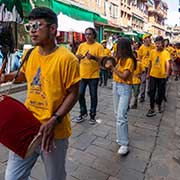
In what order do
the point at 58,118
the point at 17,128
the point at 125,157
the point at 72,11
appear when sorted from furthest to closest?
the point at 72,11, the point at 125,157, the point at 58,118, the point at 17,128

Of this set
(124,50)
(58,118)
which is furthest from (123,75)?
(58,118)

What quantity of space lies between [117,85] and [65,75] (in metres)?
1.99

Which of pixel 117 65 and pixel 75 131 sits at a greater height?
pixel 117 65

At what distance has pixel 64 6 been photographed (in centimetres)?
1117

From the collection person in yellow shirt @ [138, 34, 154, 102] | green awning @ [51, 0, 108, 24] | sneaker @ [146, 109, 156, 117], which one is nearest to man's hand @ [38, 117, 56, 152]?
sneaker @ [146, 109, 156, 117]

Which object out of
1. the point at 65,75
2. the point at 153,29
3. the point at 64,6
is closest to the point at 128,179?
the point at 65,75

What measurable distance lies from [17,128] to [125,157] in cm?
231

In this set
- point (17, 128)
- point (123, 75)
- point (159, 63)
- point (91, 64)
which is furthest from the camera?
point (159, 63)

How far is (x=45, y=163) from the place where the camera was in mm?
1986

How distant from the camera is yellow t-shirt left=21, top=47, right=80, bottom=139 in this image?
6.19ft

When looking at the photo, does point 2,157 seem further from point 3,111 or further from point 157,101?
point 157,101

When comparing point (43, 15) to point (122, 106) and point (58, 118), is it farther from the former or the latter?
point (122, 106)

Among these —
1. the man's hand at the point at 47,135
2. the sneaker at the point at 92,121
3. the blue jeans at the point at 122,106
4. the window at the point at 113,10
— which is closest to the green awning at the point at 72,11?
the sneaker at the point at 92,121

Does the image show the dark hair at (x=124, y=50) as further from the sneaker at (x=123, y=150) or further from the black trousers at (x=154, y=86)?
the black trousers at (x=154, y=86)
